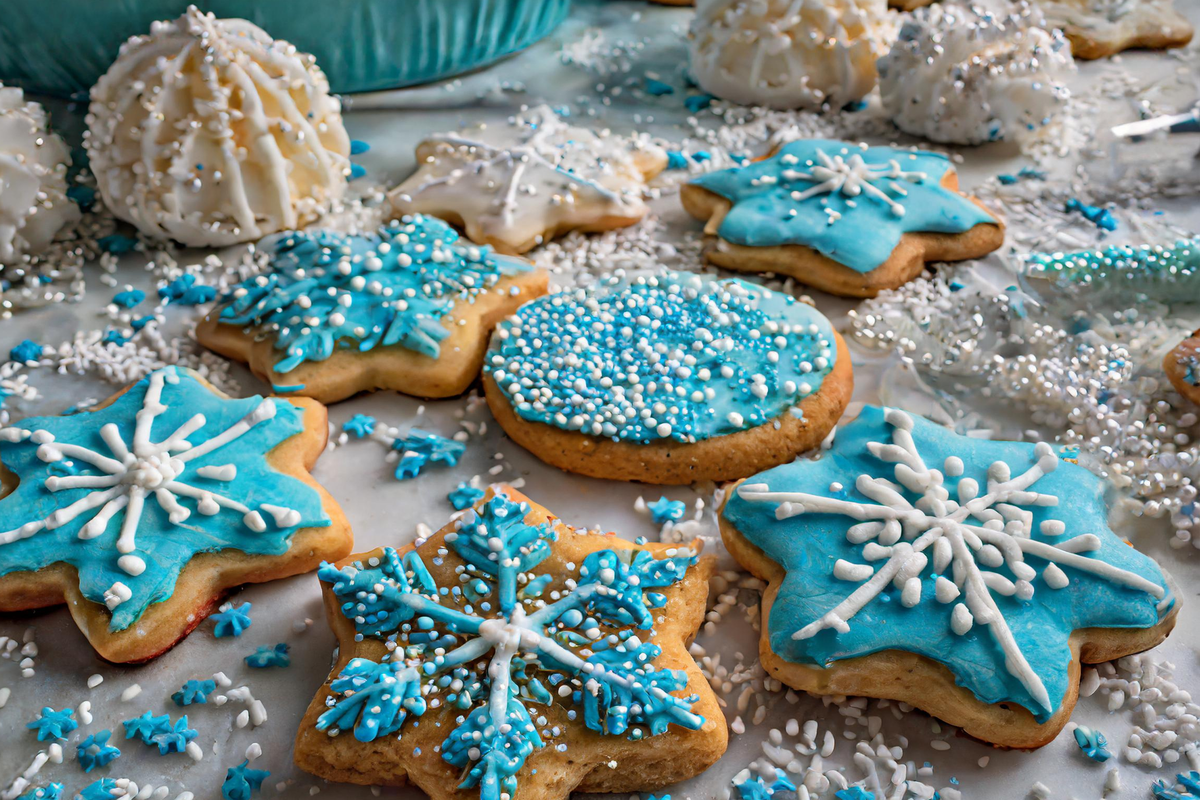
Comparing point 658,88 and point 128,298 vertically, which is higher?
point 658,88

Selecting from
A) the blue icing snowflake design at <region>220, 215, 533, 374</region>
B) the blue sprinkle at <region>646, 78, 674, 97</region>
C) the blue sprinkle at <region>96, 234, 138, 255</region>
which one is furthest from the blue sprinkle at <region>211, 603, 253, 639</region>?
the blue sprinkle at <region>646, 78, 674, 97</region>

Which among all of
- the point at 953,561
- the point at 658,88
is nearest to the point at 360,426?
the point at 953,561

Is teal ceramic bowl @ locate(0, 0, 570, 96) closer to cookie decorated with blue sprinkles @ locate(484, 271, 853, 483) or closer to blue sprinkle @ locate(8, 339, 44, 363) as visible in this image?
blue sprinkle @ locate(8, 339, 44, 363)

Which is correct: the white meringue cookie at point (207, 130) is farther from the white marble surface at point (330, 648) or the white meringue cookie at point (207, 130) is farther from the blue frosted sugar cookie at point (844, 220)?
the blue frosted sugar cookie at point (844, 220)

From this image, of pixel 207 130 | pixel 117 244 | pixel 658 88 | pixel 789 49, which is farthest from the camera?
pixel 658 88

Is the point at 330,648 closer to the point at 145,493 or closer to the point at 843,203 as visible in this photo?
the point at 145,493

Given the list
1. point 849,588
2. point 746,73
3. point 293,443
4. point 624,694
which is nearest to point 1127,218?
point 746,73

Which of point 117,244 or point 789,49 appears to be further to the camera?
point 789,49

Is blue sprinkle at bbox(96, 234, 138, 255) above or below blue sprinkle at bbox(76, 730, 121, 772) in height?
above

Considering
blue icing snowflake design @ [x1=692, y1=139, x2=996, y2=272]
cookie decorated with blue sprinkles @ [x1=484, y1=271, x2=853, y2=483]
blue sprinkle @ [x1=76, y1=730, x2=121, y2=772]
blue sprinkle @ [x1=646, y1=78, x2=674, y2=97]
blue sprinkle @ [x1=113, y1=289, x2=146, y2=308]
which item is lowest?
blue sprinkle @ [x1=76, y1=730, x2=121, y2=772]
